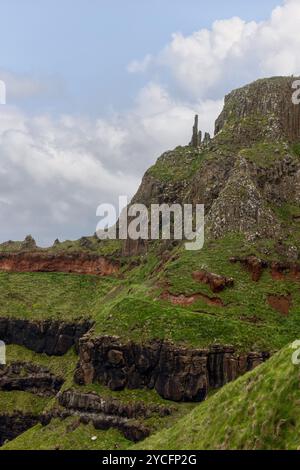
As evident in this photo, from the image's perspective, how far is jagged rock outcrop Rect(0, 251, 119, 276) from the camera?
159375 millimetres

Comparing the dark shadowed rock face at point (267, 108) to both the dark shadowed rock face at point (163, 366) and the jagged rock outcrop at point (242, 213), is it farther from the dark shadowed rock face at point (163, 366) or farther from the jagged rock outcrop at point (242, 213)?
the dark shadowed rock face at point (163, 366)

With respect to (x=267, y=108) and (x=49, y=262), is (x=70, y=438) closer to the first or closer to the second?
(x=49, y=262)

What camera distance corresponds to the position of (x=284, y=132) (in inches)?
5650

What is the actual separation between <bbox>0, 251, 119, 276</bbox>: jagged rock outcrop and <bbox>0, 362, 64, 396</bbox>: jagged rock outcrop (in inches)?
1437

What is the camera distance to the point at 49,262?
6358 inches

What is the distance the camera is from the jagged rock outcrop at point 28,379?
403 ft

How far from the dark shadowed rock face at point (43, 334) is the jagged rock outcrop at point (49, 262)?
2741 cm

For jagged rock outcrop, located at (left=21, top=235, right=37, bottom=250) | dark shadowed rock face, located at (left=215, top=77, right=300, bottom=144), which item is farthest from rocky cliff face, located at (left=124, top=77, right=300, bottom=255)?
jagged rock outcrop, located at (left=21, top=235, right=37, bottom=250)

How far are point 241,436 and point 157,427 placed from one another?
35846 mm

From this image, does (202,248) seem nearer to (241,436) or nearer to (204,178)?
(204,178)

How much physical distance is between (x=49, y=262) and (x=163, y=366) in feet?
245

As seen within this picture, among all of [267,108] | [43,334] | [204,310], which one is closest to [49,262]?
[43,334]

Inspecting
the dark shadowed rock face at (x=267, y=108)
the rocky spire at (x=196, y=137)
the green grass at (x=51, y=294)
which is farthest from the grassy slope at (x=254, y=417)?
the rocky spire at (x=196, y=137)
